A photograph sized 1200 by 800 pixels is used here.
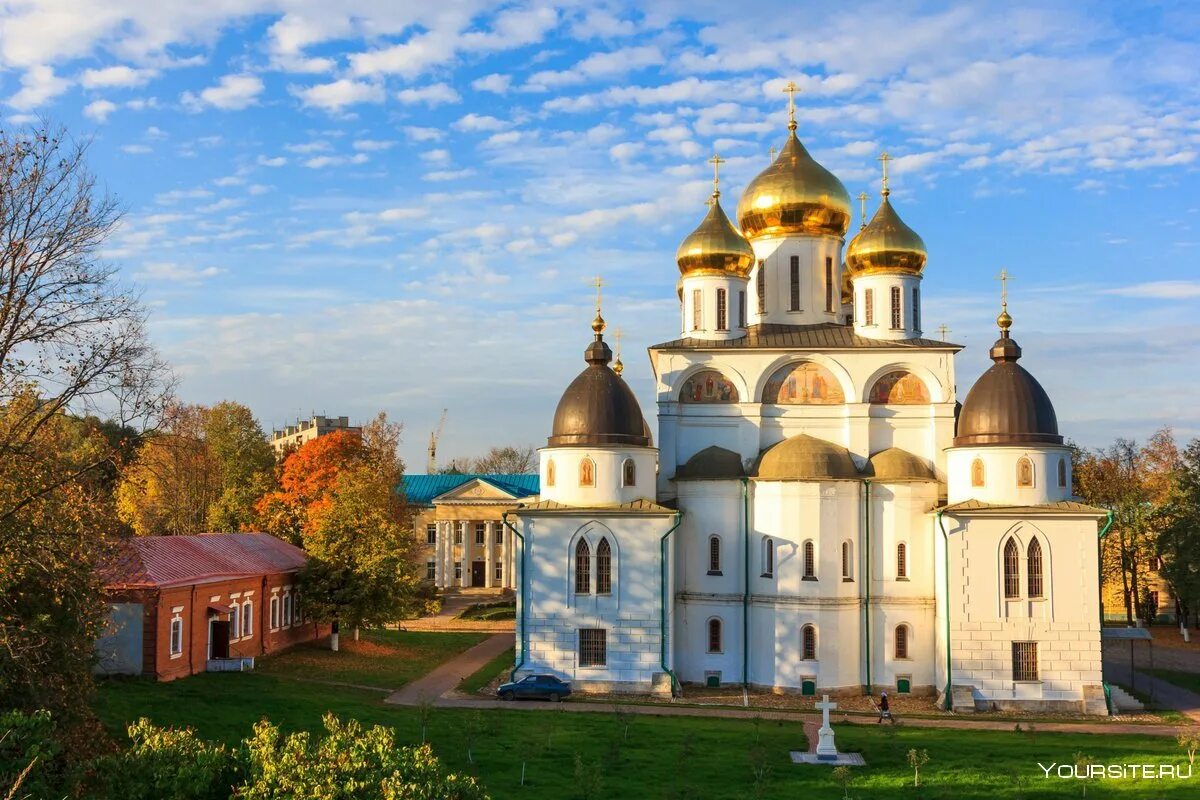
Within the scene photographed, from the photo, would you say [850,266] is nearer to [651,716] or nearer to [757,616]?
[757,616]

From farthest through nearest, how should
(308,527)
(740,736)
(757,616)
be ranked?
(308,527) → (757,616) → (740,736)

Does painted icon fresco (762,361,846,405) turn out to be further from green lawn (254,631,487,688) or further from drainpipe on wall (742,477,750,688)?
green lawn (254,631,487,688)

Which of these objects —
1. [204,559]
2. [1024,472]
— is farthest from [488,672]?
[1024,472]

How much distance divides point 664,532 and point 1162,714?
12.2 m

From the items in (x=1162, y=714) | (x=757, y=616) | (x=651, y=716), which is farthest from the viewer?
(x=757, y=616)

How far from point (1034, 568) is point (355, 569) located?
60.5ft

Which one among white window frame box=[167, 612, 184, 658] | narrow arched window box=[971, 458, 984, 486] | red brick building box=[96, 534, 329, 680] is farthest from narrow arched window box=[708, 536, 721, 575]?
white window frame box=[167, 612, 184, 658]

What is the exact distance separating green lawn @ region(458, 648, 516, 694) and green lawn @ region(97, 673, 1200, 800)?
10.8 feet

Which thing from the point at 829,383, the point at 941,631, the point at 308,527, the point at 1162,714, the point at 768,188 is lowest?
the point at 1162,714

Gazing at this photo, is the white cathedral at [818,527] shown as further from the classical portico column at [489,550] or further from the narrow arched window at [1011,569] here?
the classical portico column at [489,550]

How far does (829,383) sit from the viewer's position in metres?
29.2

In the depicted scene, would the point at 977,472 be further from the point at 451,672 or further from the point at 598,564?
the point at 451,672

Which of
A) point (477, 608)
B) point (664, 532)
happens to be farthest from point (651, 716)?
point (477, 608)

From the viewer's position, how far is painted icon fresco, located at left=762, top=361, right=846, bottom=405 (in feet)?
95.6
